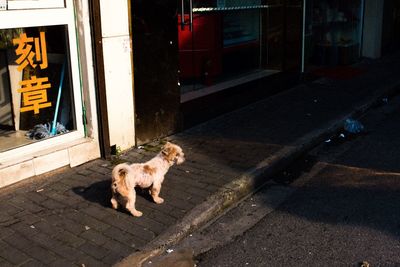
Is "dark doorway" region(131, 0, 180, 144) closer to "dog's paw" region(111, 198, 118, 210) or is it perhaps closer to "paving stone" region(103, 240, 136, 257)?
"dog's paw" region(111, 198, 118, 210)

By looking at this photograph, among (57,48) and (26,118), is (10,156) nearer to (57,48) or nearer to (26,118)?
(26,118)

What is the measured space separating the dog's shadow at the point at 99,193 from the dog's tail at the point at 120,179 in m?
0.45

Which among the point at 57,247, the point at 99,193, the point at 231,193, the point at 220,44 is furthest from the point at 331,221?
the point at 220,44

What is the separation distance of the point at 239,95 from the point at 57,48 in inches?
150

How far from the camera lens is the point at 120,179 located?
4.33 m

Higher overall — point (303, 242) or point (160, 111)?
point (160, 111)

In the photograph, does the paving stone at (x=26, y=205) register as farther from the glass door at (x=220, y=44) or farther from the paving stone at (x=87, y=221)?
the glass door at (x=220, y=44)

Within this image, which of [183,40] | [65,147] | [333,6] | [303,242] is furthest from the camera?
[333,6]

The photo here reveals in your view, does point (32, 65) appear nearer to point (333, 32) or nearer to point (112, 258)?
point (112, 258)

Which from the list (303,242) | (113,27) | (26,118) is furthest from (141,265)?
(113,27)

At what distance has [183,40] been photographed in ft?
26.7

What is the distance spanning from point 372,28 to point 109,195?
11.8 metres

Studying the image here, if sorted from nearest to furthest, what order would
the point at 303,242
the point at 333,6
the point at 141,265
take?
the point at 141,265
the point at 303,242
the point at 333,6

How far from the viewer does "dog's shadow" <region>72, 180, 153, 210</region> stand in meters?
4.86
